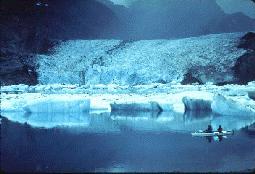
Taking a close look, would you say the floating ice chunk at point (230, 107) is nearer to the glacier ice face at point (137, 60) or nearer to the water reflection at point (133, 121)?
the water reflection at point (133, 121)

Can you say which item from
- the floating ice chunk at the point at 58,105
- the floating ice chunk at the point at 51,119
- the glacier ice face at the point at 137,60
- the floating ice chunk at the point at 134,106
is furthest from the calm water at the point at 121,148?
the glacier ice face at the point at 137,60

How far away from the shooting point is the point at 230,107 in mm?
16344

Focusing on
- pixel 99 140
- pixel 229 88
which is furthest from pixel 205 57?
pixel 99 140

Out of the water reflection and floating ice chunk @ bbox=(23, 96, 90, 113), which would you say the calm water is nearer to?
the water reflection

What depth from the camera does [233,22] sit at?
153 ft

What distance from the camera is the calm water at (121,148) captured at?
910 cm

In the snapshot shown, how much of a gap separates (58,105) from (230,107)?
6257mm

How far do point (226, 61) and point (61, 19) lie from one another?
712 inches

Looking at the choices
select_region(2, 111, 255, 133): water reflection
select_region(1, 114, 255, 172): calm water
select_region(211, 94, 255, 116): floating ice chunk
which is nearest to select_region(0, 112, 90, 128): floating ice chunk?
select_region(2, 111, 255, 133): water reflection

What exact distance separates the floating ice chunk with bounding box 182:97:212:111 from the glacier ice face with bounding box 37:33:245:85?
31.4 feet

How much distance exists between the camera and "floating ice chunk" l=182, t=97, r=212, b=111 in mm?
17453

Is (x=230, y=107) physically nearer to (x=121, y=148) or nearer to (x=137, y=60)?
(x=121, y=148)

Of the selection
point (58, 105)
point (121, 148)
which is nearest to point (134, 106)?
point (58, 105)

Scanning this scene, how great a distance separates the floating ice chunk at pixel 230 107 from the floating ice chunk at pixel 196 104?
816 mm
